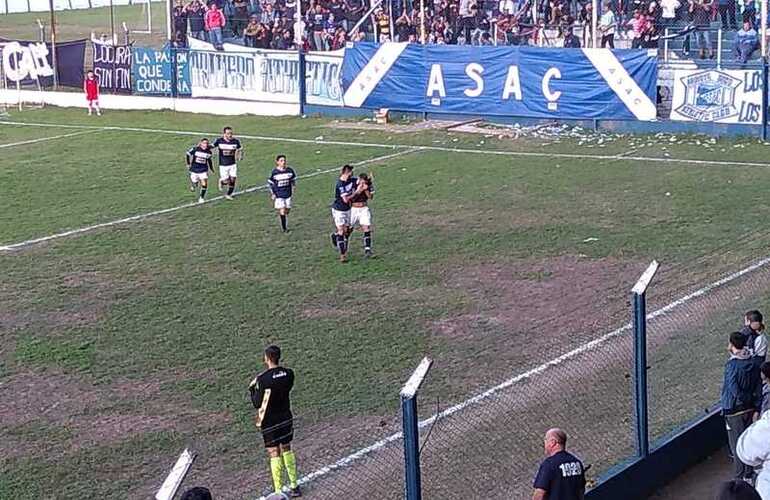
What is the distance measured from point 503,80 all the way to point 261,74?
842 cm

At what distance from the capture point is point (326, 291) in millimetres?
18422

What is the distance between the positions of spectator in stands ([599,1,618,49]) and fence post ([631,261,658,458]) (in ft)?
89.7

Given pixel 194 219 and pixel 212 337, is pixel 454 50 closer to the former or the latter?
pixel 194 219

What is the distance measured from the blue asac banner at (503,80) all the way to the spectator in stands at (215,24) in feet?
25.8

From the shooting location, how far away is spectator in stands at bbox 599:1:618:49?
3675 cm

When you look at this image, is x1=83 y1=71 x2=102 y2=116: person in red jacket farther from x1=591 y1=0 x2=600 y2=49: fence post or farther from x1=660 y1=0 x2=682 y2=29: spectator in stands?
x1=660 y1=0 x2=682 y2=29: spectator in stands

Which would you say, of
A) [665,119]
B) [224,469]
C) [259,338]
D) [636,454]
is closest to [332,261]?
[259,338]

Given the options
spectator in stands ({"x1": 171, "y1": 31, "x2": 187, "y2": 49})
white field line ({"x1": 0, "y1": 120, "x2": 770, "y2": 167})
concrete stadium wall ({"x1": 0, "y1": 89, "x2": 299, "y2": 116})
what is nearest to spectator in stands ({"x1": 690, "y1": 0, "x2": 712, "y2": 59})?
white field line ({"x1": 0, "y1": 120, "x2": 770, "y2": 167})

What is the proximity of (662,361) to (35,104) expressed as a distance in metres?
36.0

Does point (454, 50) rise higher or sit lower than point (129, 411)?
higher

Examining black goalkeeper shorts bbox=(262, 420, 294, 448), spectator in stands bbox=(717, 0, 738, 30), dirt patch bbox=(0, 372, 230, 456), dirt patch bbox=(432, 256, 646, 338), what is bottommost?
dirt patch bbox=(0, 372, 230, 456)

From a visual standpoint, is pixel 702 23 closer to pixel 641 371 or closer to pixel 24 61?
pixel 24 61

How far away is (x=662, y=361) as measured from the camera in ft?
42.3

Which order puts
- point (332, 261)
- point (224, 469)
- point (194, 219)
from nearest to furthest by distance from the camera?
point (224, 469), point (332, 261), point (194, 219)
